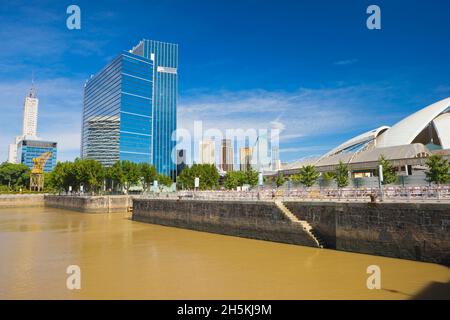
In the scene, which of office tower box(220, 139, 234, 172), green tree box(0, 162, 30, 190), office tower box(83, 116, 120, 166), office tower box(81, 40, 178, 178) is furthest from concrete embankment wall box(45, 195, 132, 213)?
office tower box(220, 139, 234, 172)

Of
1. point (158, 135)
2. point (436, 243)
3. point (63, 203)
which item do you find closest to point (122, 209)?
point (63, 203)

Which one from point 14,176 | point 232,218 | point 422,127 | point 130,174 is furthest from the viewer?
point 14,176

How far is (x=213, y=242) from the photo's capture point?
2597cm

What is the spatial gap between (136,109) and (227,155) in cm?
5650

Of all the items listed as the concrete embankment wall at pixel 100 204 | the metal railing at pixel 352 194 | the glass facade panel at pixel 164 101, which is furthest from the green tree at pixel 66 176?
the metal railing at pixel 352 194

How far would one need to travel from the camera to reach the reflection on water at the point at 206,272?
1285 cm

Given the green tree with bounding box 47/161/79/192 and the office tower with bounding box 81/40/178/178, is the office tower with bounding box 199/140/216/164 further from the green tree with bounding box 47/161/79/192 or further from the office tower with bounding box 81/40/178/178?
the green tree with bounding box 47/161/79/192

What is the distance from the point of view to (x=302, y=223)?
2261 centimetres

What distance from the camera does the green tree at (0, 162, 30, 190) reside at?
129 metres

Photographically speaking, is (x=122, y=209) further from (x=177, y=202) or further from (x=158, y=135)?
(x=158, y=135)

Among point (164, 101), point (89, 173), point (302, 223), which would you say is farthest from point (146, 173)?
point (302, 223)

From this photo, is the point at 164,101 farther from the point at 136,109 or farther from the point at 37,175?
the point at 37,175
